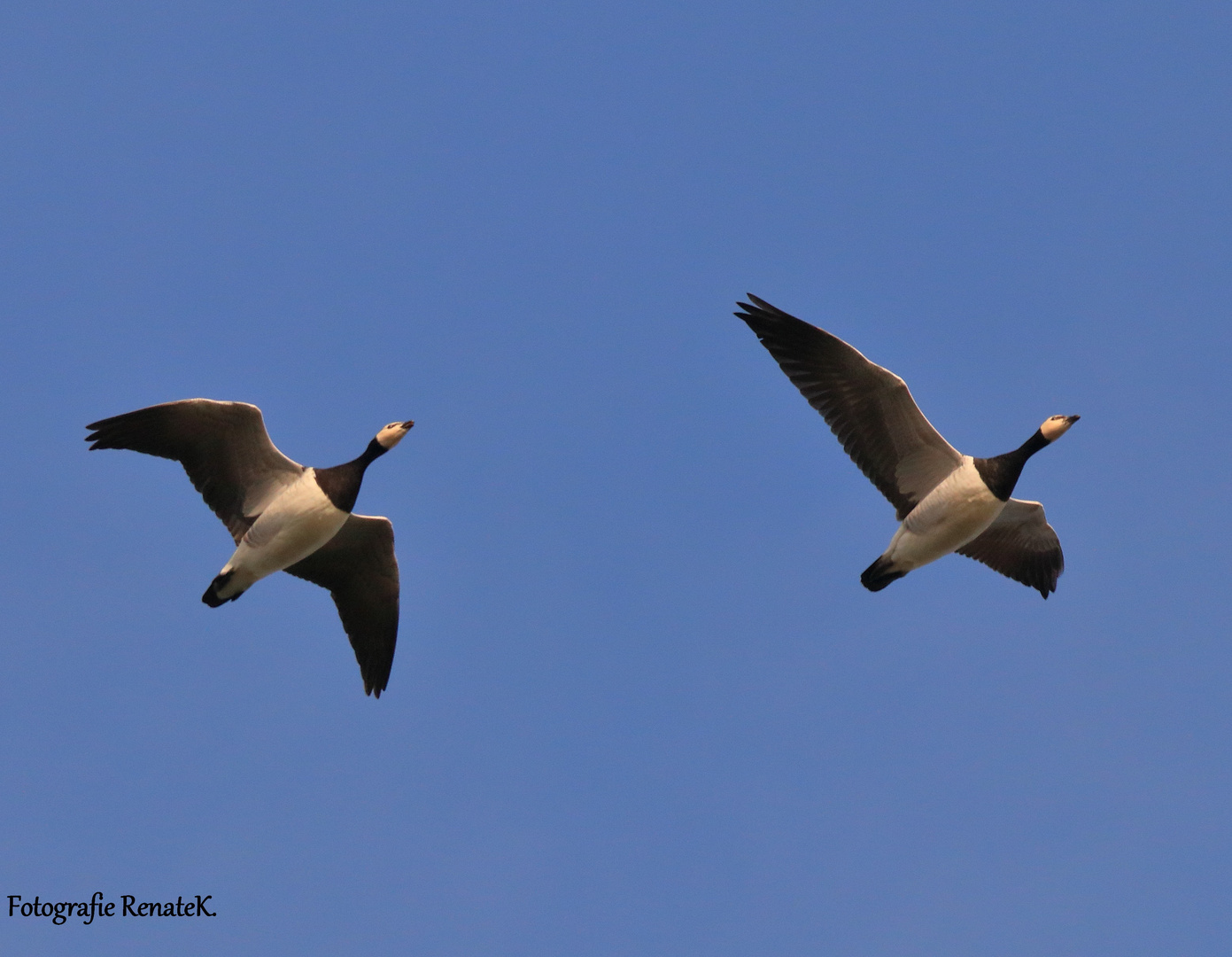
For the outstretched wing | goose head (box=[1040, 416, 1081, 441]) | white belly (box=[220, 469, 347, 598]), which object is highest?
the outstretched wing

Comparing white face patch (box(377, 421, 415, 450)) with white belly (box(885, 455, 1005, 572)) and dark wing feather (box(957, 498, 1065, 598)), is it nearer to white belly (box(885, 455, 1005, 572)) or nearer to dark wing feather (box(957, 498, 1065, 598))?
white belly (box(885, 455, 1005, 572))

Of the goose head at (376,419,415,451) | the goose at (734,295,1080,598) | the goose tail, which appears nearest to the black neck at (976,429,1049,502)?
the goose at (734,295,1080,598)

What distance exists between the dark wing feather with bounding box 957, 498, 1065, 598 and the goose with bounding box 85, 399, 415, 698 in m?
9.11

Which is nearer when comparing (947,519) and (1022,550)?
(947,519)

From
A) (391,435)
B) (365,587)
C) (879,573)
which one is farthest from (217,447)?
(879,573)

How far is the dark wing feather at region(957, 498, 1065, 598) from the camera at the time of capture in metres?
21.0

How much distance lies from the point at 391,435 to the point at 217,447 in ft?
8.05

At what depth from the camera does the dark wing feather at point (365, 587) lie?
67.8 ft

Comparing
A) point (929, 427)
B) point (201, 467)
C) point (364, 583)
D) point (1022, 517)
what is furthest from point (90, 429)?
point (1022, 517)

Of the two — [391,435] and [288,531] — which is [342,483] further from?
[391,435]

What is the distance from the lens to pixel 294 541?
18656mm

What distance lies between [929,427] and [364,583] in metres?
8.81

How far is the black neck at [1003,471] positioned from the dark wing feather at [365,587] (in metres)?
8.67

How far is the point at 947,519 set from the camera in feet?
61.2
